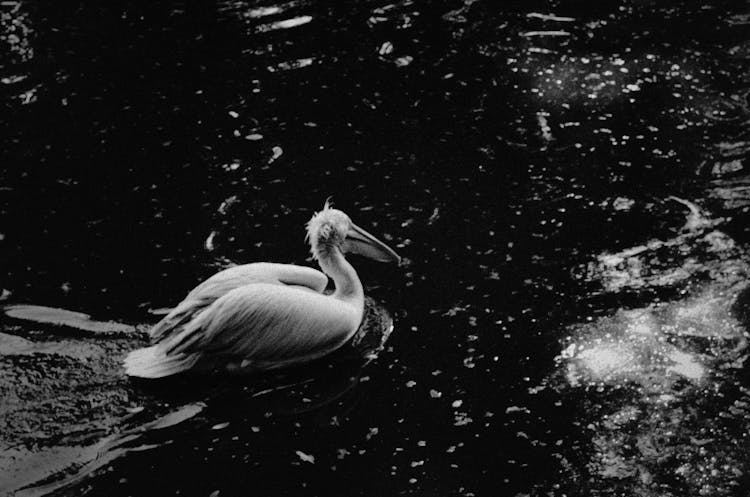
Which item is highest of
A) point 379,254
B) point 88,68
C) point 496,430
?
point 88,68

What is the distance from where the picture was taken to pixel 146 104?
5793 millimetres

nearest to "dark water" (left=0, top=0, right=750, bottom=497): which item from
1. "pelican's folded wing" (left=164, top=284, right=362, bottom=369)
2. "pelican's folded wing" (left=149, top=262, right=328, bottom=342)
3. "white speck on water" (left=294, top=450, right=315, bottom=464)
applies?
"white speck on water" (left=294, top=450, right=315, bottom=464)

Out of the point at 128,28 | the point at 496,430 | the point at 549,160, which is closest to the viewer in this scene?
the point at 496,430

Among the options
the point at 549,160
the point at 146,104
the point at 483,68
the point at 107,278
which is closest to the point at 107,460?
the point at 107,278

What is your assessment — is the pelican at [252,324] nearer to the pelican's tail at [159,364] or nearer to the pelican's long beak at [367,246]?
the pelican's tail at [159,364]

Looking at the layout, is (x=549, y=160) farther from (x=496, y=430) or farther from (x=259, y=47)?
(x=259, y=47)

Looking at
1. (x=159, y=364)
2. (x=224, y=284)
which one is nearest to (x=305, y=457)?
(x=159, y=364)

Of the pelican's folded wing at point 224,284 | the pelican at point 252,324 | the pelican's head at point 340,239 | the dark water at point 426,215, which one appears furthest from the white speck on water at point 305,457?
the pelican's head at point 340,239

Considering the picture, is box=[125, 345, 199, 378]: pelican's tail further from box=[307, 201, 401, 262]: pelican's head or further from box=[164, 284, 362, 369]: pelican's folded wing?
box=[307, 201, 401, 262]: pelican's head

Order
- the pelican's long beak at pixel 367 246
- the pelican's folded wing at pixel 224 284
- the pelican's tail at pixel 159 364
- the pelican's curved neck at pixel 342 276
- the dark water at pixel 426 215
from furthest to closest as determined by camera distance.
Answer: the pelican's long beak at pixel 367 246 < the pelican's curved neck at pixel 342 276 < the pelican's folded wing at pixel 224 284 < the pelican's tail at pixel 159 364 < the dark water at pixel 426 215

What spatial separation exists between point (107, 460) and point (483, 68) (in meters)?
3.44

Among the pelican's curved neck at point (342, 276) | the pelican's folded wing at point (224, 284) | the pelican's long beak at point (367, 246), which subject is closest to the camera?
the pelican's folded wing at point (224, 284)

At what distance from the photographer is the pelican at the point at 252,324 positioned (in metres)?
3.60

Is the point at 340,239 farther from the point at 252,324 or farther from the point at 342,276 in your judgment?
the point at 252,324
